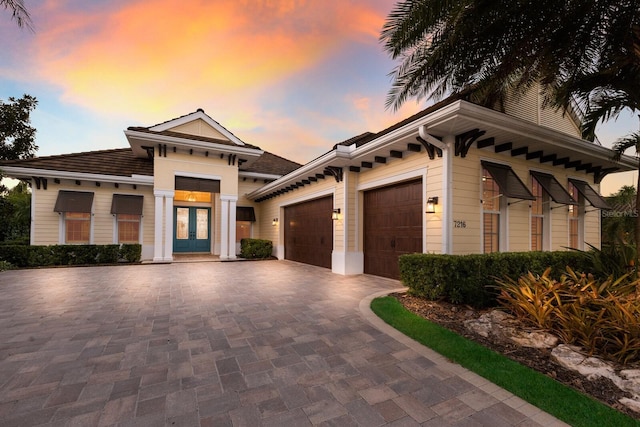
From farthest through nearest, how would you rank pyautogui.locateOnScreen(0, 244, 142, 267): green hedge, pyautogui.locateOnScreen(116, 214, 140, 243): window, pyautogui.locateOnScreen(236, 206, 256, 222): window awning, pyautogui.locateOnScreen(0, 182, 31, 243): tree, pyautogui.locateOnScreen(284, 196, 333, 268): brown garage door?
1. pyautogui.locateOnScreen(236, 206, 256, 222): window awning
2. pyautogui.locateOnScreen(0, 182, 31, 243): tree
3. pyautogui.locateOnScreen(116, 214, 140, 243): window
4. pyautogui.locateOnScreen(284, 196, 333, 268): brown garage door
5. pyautogui.locateOnScreen(0, 244, 142, 267): green hedge

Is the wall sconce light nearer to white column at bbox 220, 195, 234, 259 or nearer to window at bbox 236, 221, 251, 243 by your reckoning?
white column at bbox 220, 195, 234, 259

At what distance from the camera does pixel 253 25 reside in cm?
760

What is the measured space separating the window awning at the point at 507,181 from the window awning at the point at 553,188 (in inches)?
51.7

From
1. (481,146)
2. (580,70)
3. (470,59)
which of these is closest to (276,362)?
(470,59)

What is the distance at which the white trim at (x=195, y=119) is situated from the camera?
12461mm

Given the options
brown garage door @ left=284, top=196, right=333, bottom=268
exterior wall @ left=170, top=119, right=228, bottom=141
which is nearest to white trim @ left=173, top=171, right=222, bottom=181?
exterior wall @ left=170, top=119, right=228, bottom=141

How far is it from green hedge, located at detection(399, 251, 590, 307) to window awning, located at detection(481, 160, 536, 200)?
1797 mm

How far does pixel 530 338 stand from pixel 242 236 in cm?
1448

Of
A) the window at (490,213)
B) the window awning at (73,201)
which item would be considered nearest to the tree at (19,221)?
the window awning at (73,201)

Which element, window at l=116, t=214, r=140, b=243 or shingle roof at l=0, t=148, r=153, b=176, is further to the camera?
window at l=116, t=214, r=140, b=243

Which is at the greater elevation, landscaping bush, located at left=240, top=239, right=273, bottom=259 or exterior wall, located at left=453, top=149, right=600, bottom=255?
exterior wall, located at left=453, top=149, right=600, bottom=255

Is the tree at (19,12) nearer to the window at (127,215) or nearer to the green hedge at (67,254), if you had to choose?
the green hedge at (67,254)

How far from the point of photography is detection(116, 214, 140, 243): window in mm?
12984

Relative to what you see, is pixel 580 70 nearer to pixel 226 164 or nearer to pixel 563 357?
pixel 563 357
